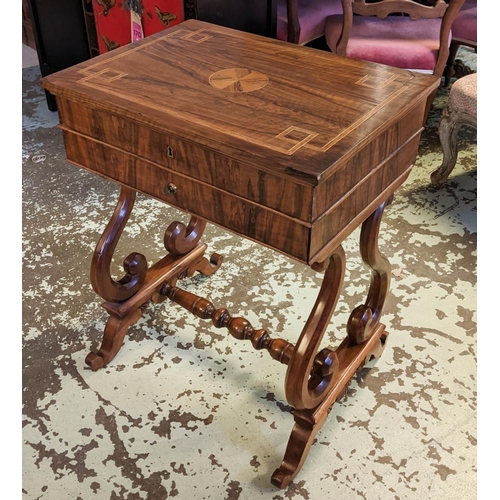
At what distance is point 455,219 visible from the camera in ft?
8.21

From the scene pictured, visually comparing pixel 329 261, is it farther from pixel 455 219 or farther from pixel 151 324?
pixel 455 219

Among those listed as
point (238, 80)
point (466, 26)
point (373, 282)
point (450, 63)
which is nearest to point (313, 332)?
point (373, 282)

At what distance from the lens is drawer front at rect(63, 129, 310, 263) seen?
1198 mm

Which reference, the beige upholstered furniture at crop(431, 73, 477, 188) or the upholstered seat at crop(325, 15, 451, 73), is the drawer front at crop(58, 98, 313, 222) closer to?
the beige upholstered furniture at crop(431, 73, 477, 188)

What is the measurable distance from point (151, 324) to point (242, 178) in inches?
37.9

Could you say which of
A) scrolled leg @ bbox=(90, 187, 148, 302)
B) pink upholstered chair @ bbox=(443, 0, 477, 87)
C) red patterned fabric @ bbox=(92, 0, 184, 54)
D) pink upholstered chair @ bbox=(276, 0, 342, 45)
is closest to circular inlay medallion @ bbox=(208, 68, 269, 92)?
scrolled leg @ bbox=(90, 187, 148, 302)

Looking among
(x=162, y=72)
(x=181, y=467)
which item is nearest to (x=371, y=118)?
(x=162, y=72)

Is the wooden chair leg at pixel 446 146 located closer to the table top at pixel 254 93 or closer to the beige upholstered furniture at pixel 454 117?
the beige upholstered furniture at pixel 454 117

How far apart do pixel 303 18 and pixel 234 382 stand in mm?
1965

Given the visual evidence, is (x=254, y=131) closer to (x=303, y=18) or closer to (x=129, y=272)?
(x=129, y=272)

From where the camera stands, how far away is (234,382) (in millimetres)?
1806

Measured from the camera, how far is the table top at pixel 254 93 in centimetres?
117

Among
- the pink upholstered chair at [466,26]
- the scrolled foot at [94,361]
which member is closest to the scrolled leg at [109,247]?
the scrolled foot at [94,361]

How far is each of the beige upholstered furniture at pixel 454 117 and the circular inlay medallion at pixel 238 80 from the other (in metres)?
1.27
